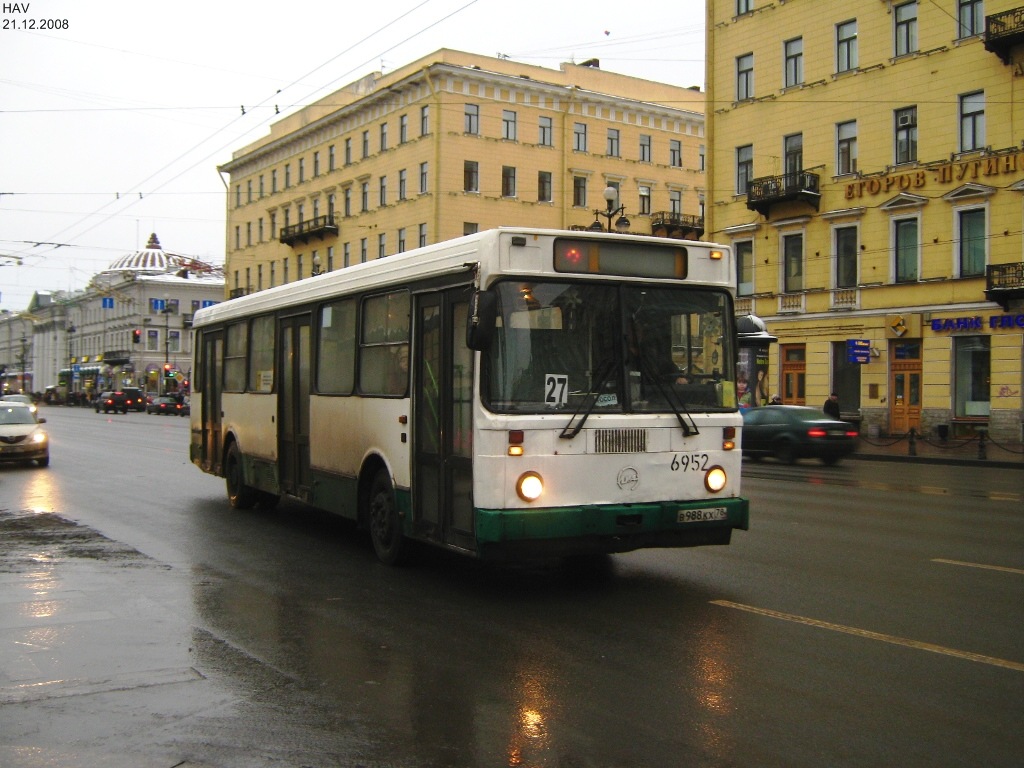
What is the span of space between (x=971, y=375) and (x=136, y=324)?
88646 mm

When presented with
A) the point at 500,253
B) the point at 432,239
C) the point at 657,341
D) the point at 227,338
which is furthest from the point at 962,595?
the point at 432,239

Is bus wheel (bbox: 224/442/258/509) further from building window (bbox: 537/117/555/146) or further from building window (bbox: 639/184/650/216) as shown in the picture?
Result: building window (bbox: 639/184/650/216)

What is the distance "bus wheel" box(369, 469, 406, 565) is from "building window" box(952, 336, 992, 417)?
91.2ft

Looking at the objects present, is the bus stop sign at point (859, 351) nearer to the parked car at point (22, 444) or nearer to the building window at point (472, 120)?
the parked car at point (22, 444)

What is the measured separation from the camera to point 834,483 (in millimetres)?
19422

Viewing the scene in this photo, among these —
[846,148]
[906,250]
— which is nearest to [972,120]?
[906,250]

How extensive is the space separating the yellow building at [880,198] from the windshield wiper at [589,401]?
2695 centimetres

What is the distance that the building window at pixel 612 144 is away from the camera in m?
62.3

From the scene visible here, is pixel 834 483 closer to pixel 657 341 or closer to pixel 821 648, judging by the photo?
pixel 657 341

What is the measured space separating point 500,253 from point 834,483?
1331 cm

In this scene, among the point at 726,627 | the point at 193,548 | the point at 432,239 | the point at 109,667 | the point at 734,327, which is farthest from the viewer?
the point at 432,239

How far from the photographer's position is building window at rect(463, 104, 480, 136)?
56500 millimetres

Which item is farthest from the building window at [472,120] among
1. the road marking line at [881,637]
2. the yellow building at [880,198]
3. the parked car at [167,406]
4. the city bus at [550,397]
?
the road marking line at [881,637]

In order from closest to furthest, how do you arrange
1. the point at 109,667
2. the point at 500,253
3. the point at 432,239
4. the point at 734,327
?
the point at 109,667 → the point at 500,253 → the point at 734,327 → the point at 432,239
